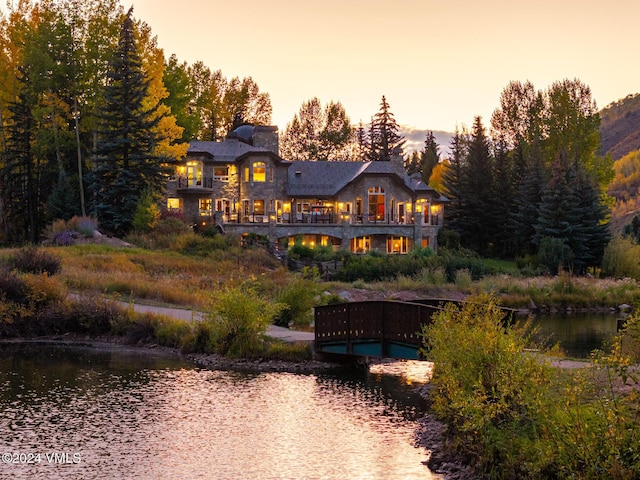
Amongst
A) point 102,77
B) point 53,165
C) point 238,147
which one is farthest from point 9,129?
point 238,147

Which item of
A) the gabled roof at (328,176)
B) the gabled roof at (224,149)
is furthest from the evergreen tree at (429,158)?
the gabled roof at (224,149)

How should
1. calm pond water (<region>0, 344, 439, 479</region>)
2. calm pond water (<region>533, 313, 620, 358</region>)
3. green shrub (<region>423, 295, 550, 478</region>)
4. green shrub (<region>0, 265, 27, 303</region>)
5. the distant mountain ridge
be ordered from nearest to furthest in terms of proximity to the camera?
green shrub (<region>423, 295, 550, 478</region>) < calm pond water (<region>0, 344, 439, 479</region>) < calm pond water (<region>533, 313, 620, 358</region>) < green shrub (<region>0, 265, 27, 303</region>) < the distant mountain ridge

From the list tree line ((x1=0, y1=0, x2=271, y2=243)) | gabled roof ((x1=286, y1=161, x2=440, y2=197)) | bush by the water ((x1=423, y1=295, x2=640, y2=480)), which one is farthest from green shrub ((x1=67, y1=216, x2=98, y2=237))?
bush by the water ((x1=423, y1=295, x2=640, y2=480))

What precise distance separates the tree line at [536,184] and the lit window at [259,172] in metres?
15.9

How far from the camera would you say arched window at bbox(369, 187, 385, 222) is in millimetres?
62750

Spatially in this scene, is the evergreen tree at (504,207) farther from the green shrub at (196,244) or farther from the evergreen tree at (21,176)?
the evergreen tree at (21,176)

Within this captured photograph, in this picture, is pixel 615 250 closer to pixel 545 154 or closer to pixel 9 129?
pixel 545 154

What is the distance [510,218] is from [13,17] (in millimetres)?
42590

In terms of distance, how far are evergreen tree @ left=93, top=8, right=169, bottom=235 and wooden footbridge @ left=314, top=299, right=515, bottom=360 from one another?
97.2 ft

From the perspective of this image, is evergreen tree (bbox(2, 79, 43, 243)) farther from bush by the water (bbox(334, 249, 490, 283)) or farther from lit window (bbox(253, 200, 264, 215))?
bush by the water (bbox(334, 249, 490, 283))

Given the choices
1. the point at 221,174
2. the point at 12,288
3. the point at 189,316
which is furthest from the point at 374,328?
the point at 221,174

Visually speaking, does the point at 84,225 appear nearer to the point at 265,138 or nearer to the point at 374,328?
the point at 265,138

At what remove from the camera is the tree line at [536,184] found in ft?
196

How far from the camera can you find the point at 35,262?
3488cm
